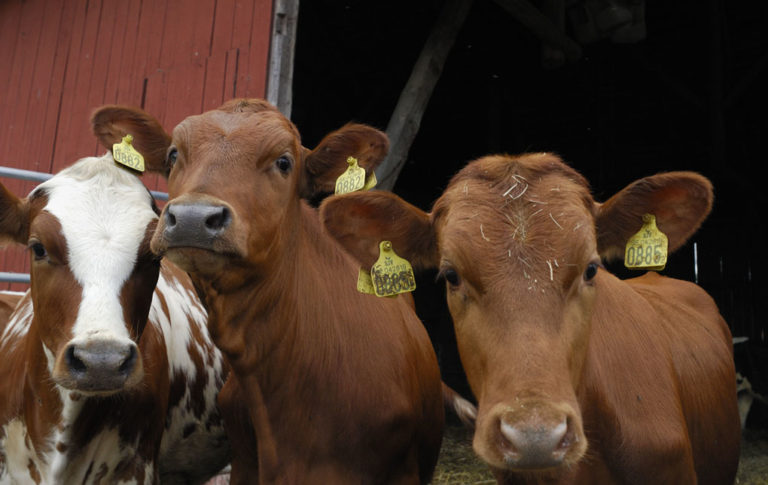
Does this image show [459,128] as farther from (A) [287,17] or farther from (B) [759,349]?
(A) [287,17]

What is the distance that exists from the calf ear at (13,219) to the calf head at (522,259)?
1.44 m

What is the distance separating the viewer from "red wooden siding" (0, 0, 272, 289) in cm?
577

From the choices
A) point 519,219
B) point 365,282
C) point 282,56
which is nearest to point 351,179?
point 365,282

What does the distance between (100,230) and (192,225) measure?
2.34 feet

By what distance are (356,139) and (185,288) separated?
67.1 inches

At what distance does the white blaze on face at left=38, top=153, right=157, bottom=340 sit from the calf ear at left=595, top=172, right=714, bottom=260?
2001 mm

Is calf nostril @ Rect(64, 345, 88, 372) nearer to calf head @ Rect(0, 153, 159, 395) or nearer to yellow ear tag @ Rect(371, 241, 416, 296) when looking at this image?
calf head @ Rect(0, 153, 159, 395)

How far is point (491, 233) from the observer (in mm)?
2488

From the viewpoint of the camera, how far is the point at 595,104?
11898 millimetres

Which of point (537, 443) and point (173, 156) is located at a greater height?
point (173, 156)

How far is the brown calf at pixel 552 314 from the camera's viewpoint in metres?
2.12

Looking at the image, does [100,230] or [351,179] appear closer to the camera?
[100,230]

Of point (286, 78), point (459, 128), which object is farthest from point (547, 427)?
point (459, 128)

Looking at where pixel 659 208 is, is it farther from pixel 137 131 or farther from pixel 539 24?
pixel 539 24
